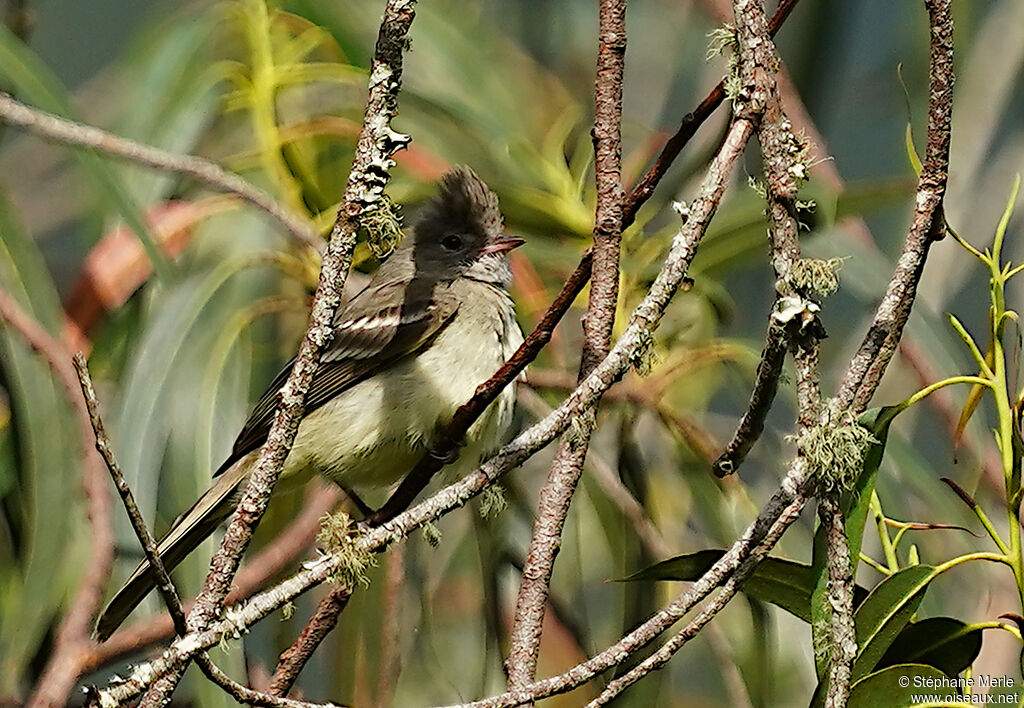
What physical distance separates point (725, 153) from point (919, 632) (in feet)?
1.81

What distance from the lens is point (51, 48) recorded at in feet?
17.0

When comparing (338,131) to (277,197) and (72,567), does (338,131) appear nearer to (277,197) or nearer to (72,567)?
(277,197)

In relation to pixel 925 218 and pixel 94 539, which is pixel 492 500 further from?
pixel 925 218

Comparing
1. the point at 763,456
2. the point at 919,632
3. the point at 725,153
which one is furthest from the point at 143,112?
the point at 919,632

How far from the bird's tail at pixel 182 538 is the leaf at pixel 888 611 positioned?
122 cm

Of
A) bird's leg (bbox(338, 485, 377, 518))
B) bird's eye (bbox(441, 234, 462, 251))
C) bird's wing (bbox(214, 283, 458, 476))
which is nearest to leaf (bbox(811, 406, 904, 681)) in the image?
bird's wing (bbox(214, 283, 458, 476))

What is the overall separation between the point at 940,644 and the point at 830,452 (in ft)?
1.01

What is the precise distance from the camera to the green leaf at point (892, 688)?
1.41 meters

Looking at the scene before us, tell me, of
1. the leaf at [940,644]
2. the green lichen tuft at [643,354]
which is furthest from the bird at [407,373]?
the leaf at [940,644]

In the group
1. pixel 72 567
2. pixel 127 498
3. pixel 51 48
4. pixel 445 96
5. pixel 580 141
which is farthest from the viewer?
pixel 51 48

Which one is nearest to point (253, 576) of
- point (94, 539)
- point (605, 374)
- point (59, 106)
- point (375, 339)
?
point (94, 539)

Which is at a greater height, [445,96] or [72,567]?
[445,96]

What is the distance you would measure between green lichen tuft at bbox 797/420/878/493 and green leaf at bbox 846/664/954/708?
0.20m

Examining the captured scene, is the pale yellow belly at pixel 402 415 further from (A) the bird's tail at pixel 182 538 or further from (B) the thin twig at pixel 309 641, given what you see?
(B) the thin twig at pixel 309 641
